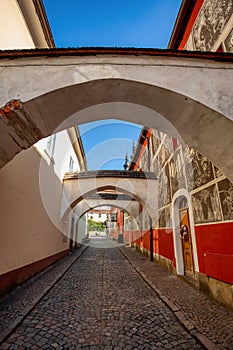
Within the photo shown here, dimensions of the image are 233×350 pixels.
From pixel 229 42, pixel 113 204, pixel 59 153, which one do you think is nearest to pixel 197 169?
pixel 229 42

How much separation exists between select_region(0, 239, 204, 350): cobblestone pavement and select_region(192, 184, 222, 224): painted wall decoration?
6.63 feet

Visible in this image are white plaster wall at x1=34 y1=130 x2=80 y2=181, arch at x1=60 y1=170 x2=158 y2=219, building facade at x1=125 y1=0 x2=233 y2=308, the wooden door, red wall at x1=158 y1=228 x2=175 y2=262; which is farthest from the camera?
arch at x1=60 y1=170 x2=158 y2=219

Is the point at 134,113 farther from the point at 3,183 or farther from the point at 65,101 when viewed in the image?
the point at 3,183

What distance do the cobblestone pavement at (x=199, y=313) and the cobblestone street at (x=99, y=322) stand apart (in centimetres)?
13

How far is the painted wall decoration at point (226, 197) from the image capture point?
356 centimetres

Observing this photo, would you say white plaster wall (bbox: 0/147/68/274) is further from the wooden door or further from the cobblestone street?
the wooden door

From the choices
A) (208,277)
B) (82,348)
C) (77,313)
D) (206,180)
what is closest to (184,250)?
(208,277)

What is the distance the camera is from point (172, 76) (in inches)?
104

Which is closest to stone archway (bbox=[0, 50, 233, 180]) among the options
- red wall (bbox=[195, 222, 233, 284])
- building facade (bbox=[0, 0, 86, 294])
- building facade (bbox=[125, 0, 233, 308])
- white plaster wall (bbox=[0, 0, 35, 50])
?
building facade (bbox=[125, 0, 233, 308])

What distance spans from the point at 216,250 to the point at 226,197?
3.86ft

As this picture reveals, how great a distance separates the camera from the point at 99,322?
9.91 ft

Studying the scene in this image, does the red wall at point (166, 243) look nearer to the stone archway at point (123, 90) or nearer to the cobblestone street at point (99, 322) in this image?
the cobblestone street at point (99, 322)

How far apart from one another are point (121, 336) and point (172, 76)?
3.66 meters

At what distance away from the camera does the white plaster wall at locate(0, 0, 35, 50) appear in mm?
4387
